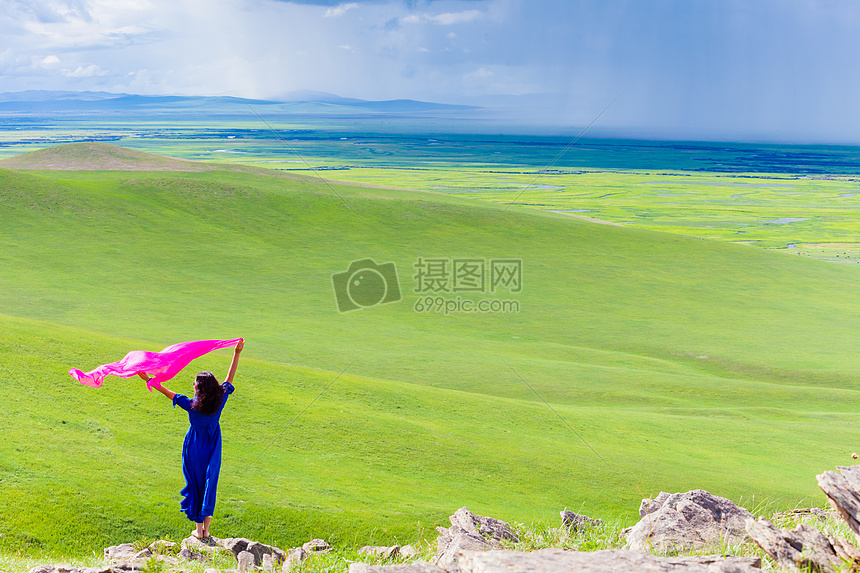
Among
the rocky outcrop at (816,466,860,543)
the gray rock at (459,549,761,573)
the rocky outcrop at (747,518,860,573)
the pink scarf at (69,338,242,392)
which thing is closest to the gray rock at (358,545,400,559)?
the gray rock at (459,549,761,573)

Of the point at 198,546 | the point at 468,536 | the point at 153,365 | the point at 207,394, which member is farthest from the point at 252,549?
the point at 468,536

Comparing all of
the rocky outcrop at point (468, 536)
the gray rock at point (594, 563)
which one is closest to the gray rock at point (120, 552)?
the rocky outcrop at point (468, 536)

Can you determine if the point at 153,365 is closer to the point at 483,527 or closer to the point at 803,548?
the point at 483,527

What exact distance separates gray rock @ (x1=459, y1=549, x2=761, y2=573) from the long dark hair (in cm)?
411

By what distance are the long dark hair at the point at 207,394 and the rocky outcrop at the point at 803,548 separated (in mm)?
7042

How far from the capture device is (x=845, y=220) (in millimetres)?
126625

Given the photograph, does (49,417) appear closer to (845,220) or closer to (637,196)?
(845,220)

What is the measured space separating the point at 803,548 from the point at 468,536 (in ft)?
14.0

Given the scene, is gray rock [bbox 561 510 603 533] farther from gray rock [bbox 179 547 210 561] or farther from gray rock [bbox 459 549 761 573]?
gray rock [bbox 179 547 210 561]

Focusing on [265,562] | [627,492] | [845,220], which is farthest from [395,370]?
[845,220]

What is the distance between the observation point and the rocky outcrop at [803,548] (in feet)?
23.4

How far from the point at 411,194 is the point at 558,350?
47240mm

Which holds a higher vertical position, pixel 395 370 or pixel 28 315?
pixel 28 315

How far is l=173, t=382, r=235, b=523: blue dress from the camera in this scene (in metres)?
9.21
